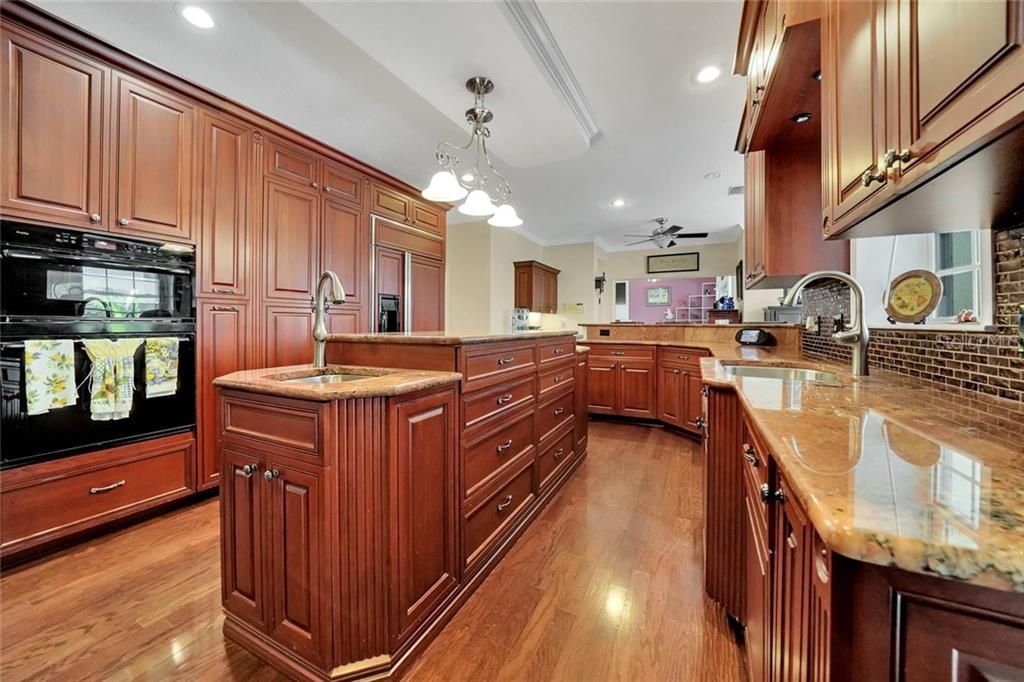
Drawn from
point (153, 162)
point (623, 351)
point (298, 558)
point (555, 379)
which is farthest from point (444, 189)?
point (623, 351)

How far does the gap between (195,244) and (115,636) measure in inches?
77.4

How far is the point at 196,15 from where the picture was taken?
6.06 ft

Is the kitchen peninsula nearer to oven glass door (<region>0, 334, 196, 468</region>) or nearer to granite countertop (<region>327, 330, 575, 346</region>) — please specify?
granite countertop (<region>327, 330, 575, 346</region>)

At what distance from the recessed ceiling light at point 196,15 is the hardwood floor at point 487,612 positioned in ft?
8.54

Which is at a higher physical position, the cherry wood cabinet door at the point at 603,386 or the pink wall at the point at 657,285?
the pink wall at the point at 657,285

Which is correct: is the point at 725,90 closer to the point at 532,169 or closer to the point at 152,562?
the point at 532,169

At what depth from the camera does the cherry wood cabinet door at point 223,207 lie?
7.78 feet

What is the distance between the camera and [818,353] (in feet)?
7.70

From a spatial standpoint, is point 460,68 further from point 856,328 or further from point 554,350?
point 856,328

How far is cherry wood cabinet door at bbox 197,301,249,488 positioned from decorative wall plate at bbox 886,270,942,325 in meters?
3.41

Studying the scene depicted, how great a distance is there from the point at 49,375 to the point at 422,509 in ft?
6.47

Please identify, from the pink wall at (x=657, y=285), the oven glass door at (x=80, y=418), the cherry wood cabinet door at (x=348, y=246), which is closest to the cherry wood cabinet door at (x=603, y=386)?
the cherry wood cabinet door at (x=348, y=246)

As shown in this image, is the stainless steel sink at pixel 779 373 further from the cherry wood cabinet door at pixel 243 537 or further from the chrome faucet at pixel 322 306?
the cherry wood cabinet door at pixel 243 537

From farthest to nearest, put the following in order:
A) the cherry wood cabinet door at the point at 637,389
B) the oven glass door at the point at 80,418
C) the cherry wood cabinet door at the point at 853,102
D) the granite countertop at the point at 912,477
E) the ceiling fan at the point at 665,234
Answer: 1. the ceiling fan at the point at 665,234
2. the cherry wood cabinet door at the point at 637,389
3. the oven glass door at the point at 80,418
4. the cherry wood cabinet door at the point at 853,102
5. the granite countertop at the point at 912,477
